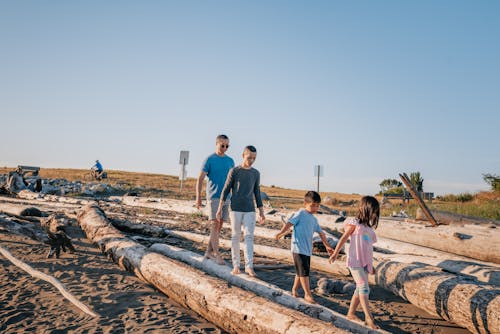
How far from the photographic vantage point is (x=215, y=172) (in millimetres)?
6141

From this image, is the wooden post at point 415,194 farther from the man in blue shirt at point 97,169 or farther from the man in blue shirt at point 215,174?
the man in blue shirt at point 97,169

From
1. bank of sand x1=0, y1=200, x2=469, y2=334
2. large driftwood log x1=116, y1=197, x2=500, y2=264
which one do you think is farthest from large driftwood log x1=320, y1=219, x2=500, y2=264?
bank of sand x1=0, y1=200, x2=469, y2=334

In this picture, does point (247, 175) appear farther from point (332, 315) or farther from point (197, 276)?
point (332, 315)

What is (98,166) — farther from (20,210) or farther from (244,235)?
(244,235)

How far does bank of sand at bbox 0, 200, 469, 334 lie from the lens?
4.06 m

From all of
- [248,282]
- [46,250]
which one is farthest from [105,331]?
[46,250]

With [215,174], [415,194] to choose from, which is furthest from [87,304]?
[415,194]

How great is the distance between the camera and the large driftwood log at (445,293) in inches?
165

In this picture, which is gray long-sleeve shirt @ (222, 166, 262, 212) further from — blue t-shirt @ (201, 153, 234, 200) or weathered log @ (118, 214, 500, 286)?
weathered log @ (118, 214, 500, 286)

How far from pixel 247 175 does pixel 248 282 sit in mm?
1567

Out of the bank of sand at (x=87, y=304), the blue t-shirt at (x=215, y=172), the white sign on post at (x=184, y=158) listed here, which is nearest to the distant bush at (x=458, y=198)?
the white sign on post at (x=184, y=158)

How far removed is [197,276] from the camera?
4.83m

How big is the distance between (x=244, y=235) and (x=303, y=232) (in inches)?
39.9

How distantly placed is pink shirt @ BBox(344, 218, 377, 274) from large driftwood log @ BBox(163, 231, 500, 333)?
4.25ft
